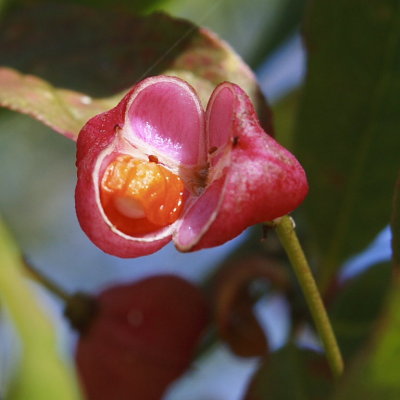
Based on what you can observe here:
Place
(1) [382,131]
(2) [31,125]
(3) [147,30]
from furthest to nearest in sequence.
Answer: (2) [31,125] → (1) [382,131] → (3) [147,30]

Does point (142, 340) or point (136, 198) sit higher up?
point (136, 198)

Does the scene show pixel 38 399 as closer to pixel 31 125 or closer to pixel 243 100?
pixel 243 100

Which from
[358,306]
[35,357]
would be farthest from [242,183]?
[358,306]

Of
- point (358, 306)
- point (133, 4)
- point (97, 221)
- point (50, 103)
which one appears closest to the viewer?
point (97, 221)

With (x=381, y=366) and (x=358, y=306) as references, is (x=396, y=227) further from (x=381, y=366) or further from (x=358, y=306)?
(x=358, y=306)

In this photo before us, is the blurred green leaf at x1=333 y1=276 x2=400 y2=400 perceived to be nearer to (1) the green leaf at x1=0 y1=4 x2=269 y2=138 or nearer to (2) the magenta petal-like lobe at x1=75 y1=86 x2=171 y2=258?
(2) the magenta petal-like lobe at x1=75 y1=86 x2=171 y2=258

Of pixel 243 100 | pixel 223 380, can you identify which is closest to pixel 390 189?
pixel 243 100

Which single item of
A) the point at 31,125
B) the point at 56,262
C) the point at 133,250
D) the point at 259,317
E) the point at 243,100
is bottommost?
the point at 56,262
